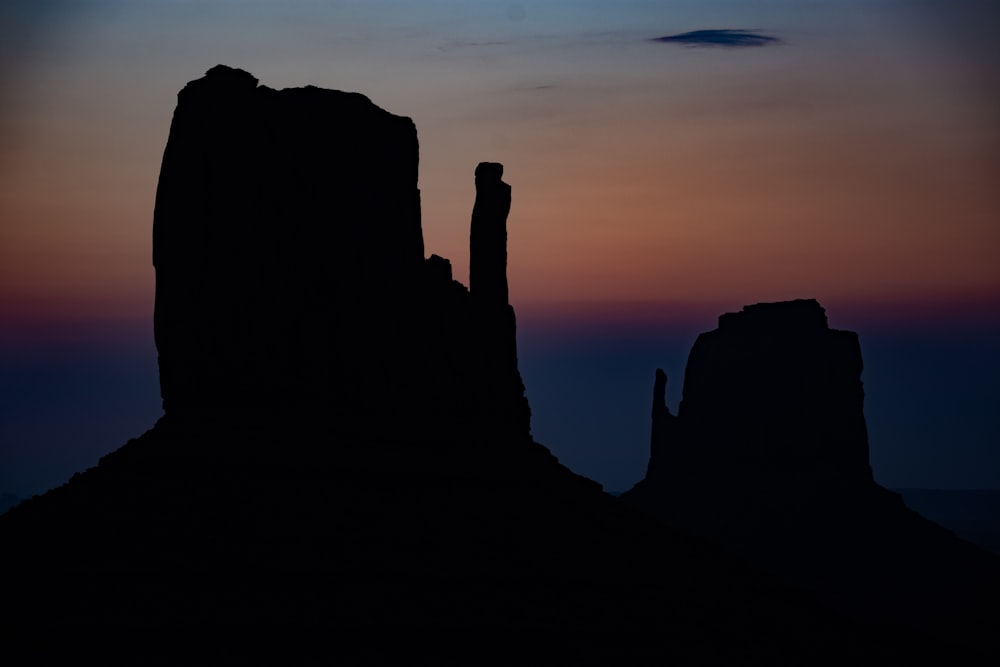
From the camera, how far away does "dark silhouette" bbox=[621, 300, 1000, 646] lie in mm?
154875

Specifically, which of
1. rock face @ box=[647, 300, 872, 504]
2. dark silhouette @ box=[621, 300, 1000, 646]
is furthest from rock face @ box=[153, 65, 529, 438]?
rock face @ box=[647, 300, 872, 504]

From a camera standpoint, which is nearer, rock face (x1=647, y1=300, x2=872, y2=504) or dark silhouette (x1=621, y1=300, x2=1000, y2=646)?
dark silhouette (x1=621, y1=300, x2=1000, y2=646)

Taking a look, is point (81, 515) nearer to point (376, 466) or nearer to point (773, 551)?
point (376, 466)

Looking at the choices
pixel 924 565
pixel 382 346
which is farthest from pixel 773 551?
Result: pixel 382 346

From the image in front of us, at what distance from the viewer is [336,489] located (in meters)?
56.2

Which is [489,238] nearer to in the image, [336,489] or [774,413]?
[336,489]

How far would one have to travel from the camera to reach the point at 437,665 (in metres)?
46.9

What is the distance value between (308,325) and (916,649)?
30166 mm

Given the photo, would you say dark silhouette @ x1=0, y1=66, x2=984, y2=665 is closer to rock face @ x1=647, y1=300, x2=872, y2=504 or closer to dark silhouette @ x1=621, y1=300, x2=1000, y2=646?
dark silhouette @ x1=621, y1=300, x2=1000, y2=646

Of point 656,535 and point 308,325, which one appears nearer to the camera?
point 308,325

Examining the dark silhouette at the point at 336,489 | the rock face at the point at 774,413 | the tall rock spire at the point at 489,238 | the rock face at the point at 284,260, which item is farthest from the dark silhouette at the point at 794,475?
the rock face at the point at 284,260

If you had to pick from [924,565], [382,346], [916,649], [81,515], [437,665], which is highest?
[382,346]

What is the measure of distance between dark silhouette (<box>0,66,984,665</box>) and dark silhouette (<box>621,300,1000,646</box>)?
3391 inches

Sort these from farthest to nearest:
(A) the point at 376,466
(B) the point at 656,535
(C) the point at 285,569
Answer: (B) the point at 656,535 < (A) the point at 376,466 < (C) the point at 285,569
